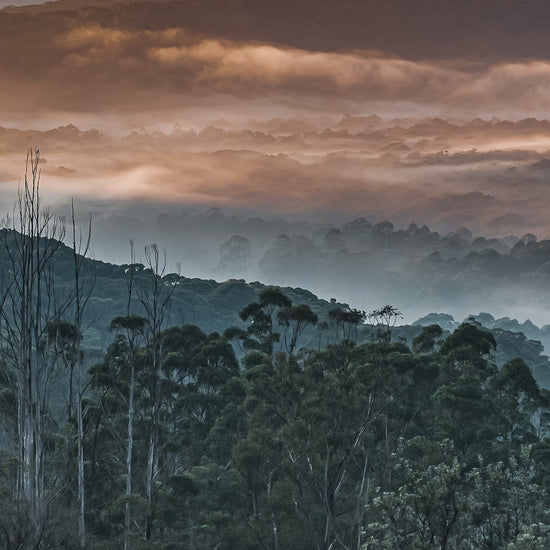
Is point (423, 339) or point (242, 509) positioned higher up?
point (423, 339)

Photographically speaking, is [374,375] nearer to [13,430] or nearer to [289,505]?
[289,505]

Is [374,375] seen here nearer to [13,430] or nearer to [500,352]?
[13,430]

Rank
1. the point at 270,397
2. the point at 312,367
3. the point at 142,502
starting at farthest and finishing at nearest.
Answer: the point at 312,367
the point at 270,397
the point at 142,502

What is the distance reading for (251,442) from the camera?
4450 cm

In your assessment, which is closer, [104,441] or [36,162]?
[36,162]

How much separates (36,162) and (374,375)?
2954 centimetres

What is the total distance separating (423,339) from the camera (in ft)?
222

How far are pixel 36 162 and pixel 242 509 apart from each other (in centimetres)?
2813

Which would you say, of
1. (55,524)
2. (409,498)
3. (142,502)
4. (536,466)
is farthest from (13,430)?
(536,466)

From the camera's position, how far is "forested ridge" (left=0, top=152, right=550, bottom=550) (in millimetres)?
28969

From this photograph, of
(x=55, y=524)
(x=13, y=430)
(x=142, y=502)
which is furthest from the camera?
(x=13, y=430)

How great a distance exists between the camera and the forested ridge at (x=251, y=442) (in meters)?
29.0

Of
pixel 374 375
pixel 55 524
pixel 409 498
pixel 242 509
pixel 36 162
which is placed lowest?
pixel 242 509

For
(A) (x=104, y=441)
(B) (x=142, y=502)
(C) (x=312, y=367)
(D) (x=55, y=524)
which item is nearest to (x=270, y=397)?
(C) (x=312, y=367)
